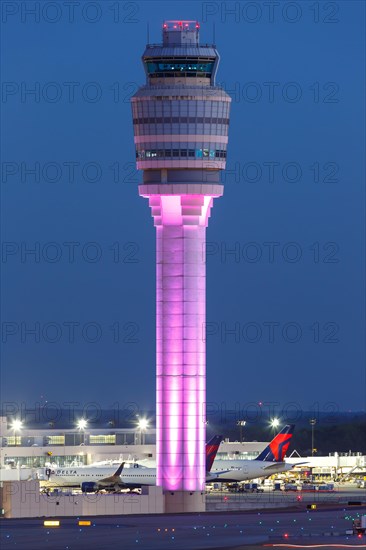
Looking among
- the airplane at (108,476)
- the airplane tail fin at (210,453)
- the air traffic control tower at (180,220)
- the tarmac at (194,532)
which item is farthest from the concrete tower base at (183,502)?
the airplane tail fin at (210,453)

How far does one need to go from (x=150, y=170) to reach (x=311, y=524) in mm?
41189

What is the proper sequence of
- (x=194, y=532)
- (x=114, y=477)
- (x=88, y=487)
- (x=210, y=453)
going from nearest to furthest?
(x=194, y=532) → (x=88, y=487) → (x=114, y=477) → (x=210, y=453)

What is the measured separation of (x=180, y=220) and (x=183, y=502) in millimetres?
25990

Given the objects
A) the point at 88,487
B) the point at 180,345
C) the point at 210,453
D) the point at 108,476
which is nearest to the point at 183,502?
the point at 180,345

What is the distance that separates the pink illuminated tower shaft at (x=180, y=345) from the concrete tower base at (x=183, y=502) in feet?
1.72

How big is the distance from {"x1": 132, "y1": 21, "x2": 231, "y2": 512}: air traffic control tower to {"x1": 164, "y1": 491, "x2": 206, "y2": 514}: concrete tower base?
0.30 ft

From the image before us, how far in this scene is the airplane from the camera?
189375mm

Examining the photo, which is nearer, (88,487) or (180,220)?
(180,220)

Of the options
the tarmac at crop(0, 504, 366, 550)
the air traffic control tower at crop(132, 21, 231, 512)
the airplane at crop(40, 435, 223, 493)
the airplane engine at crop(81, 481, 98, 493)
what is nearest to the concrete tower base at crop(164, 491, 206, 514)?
the air traffic control tower at crop(132, 21, 231, 512)

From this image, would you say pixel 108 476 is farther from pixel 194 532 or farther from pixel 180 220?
pixel 194 532

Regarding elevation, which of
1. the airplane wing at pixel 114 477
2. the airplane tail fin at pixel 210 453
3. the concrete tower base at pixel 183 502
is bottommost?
the concrete tower base at pixel 183 502

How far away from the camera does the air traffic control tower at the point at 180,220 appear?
153 meters

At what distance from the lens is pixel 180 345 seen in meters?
152

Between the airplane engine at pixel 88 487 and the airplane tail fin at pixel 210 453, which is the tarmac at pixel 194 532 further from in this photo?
the airplane tail fin at pixel 210 453
